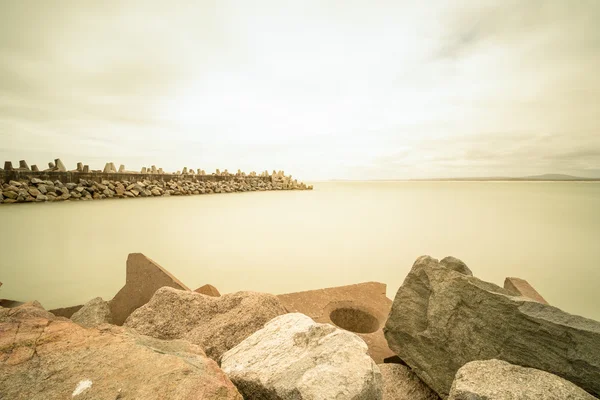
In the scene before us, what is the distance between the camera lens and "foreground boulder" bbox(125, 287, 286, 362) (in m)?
1.97

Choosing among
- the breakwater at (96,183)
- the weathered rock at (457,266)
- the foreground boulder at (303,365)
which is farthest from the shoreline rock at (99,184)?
the weathered rock at (457,266)

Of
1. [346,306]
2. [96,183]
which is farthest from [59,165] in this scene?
[346,306]

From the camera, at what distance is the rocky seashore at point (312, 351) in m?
1.12

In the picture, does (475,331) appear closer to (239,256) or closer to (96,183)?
(239,256)

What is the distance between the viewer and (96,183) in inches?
474

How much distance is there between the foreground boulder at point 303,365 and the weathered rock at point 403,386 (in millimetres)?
773

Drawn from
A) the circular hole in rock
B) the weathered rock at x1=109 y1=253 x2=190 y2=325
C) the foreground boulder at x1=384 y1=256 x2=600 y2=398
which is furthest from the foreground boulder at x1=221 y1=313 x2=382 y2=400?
the circular hole in rock

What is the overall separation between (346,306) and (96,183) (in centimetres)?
1355

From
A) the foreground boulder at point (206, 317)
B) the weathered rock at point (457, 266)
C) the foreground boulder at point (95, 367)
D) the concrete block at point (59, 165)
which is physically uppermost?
the concrete block at point (59, 165)

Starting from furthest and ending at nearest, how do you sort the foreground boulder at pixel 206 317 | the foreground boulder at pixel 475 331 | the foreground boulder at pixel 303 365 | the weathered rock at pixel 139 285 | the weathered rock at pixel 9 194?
1. the weathered rock at pixel 9 194
2. the weathered rock at pixel 139 285
3. the foreground boulder at pixel 206 317
4. the foreground boulder at pixel 475 331
5. the foreground boulder at pixel 303 365

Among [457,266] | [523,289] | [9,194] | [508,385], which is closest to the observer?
[508,385]

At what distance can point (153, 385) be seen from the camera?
109cm

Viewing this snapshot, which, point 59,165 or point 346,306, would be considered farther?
point 59,165

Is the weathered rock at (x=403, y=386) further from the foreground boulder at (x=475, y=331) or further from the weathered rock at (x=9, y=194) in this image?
the weathered rock at (x=9, y=194)
